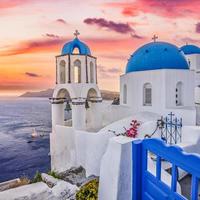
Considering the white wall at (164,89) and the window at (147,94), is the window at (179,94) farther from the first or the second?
the window at (147,94)

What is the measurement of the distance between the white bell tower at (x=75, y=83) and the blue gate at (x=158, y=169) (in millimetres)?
8663

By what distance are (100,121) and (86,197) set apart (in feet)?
33.6

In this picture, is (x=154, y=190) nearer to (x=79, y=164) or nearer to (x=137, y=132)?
(x=137, y=132)

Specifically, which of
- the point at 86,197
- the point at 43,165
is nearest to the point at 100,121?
the point at 86,197

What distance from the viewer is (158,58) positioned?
46.6ft

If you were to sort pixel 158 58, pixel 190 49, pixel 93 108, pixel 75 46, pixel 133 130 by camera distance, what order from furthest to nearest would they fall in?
pixel 190 49
pixel 93 108
pixel 75 46
pixel 158 58
pixel 133 130

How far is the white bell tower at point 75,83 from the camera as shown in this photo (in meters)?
14.3

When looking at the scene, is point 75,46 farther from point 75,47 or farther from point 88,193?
point 88,193

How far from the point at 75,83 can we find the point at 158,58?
5.14 meters

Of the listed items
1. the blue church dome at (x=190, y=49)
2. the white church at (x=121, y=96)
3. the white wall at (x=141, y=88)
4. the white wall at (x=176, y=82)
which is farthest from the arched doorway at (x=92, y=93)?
the blue church dome at (x=190, y=49)

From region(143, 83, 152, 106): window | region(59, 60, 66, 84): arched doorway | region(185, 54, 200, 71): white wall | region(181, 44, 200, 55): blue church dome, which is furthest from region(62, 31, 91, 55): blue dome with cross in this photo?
region(181, 44, 200, 55): blue church dome

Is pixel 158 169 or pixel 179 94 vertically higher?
pixel 179 94

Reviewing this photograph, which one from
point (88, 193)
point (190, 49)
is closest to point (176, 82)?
point (88, 193)

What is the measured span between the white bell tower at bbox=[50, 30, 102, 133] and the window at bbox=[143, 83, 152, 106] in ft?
10.5
